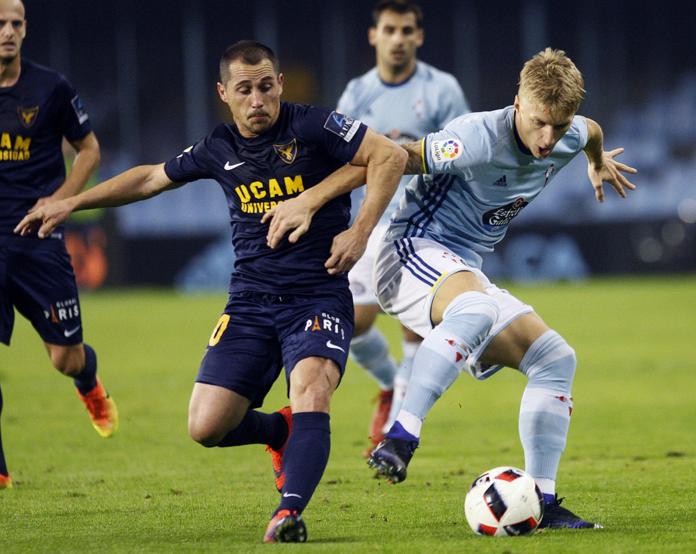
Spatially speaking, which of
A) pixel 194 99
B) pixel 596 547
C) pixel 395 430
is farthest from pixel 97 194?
pixel 194 99

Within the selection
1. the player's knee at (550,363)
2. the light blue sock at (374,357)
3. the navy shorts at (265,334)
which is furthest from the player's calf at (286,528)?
the light blue sock at (374,357)

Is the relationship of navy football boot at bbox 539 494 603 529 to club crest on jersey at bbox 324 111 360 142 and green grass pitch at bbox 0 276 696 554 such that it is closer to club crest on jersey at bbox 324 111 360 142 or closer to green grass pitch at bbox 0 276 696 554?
green grass pitch at bbox 0 276 696 554

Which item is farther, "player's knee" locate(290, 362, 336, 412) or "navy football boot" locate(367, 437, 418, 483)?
"player's knee" locate(290, 362, 336, 412)

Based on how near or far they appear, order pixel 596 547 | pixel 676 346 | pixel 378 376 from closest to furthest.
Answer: pixel 596 547
pixel 378 376
pixel 676 346

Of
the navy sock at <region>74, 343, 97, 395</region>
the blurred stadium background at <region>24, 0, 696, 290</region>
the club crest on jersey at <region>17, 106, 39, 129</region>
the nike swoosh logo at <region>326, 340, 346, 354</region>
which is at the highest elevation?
the club crest on jersey at <region>17, 106, 39, 129</region>

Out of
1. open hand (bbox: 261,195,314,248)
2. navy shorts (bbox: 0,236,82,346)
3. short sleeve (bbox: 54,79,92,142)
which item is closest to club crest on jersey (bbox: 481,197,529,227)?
open hand (bbox: 261,195,314,248)

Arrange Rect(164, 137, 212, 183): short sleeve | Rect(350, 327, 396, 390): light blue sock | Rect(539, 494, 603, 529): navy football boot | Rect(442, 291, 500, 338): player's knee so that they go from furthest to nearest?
1. Rect(350, 327, 396, 390): light blue sock
2. Rect(164, 137, 212, 183): short sleeve
3. Rect(539, 494, 603, 529): navy football boot
4. Rect(442, 291, 500, 338): player's knee

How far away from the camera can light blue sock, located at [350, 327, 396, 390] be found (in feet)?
27.3

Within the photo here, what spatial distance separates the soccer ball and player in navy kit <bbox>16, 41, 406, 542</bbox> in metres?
0.75

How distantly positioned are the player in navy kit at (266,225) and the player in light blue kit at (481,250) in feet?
0.52

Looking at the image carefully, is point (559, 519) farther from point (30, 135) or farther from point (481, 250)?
point (30, 135)

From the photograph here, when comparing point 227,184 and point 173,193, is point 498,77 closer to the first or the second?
point 173,193

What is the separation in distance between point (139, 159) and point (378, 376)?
2147 cm

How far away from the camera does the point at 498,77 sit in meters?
29.0
